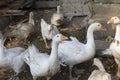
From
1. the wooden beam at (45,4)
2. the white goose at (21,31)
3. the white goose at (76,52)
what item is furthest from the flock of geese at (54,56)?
the wooden beam at (45,4)

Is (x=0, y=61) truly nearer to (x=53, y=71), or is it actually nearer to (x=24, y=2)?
(x=53, y=71)

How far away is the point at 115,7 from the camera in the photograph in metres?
9.19

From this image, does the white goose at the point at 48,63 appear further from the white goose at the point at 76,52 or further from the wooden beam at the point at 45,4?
the wooden beam at the point at 45,4

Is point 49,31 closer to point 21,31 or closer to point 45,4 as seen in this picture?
point 21,31

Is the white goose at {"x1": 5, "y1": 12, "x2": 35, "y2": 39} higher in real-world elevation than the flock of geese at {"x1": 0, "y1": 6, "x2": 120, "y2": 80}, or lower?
lower

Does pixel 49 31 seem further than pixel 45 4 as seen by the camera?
No

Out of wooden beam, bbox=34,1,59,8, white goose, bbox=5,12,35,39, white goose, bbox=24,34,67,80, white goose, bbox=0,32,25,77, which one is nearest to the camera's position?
white goose, bbox=24,34,67,80

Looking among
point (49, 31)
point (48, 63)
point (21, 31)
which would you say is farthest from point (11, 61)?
point (21, 31)

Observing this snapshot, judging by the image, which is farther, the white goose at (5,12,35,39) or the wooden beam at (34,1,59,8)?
the wooden beam at (34,1,59,8)

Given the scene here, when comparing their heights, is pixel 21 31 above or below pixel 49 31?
below

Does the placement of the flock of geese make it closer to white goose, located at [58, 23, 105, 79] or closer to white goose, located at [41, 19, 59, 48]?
white goose, located at [58, 23, 105, 79]

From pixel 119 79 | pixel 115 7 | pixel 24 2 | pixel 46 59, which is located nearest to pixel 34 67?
pixel 46 59

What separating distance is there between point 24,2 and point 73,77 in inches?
225

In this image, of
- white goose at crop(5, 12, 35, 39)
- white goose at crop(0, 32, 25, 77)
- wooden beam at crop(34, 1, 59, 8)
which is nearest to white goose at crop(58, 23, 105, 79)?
white goose at crop(0, 32, 25, 77)
